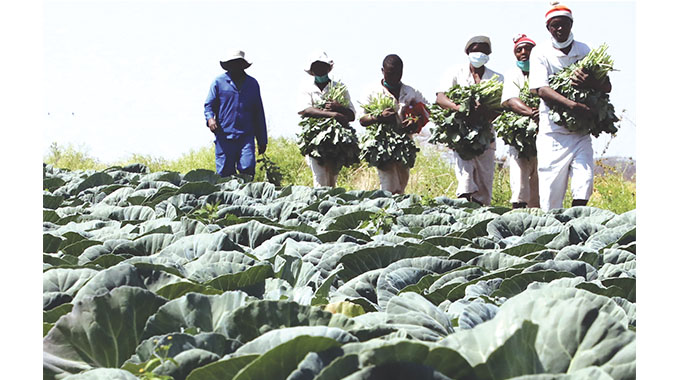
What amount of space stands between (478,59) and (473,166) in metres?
1.41

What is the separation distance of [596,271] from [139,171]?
641 cm

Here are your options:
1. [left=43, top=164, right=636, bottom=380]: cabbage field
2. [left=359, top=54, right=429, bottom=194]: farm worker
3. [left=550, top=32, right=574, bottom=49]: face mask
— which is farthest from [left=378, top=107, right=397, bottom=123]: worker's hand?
[left=43, top=164, right=636, bottom=380]: cabbage field

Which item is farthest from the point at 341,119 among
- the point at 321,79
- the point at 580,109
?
the point at 580,109

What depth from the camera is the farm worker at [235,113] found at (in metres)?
10.1

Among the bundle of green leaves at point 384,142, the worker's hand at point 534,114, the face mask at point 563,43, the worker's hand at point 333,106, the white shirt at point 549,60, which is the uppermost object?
the face mask at point 563,43

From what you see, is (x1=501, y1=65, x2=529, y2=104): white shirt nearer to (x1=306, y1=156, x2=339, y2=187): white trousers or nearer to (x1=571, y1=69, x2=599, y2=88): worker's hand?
(x1=571, y1=69, x2=599, y2=88): worker's hand

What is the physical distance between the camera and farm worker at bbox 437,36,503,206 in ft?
31.8

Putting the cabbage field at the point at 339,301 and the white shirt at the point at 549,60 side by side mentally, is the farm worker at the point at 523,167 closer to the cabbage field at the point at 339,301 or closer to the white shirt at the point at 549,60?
the white shirt at the point at 549,60

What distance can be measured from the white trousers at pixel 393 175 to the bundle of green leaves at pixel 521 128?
1.38 meters

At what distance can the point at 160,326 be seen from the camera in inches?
63.6

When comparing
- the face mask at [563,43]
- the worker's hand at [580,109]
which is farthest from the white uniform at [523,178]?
the worker's hand at [580,109]

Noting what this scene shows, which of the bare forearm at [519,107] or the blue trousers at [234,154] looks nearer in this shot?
the bare forearm at [519,107]

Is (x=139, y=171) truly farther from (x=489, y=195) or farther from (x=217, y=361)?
(x=217, y=361)

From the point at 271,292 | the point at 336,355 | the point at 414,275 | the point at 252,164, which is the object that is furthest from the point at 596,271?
the point at 252,164
